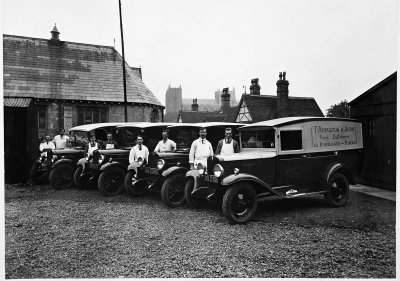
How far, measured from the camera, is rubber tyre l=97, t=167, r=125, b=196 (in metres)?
6.76

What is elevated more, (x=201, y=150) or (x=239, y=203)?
(x=201, y=150)

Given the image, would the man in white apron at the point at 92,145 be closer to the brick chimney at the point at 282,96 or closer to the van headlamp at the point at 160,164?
the van headlamp at the point at 160,164

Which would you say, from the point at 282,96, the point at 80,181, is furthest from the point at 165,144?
the point at 282,96

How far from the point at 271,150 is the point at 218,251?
2270 millimetres

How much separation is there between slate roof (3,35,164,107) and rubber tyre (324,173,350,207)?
44.6ft

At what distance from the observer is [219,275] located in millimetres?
3217

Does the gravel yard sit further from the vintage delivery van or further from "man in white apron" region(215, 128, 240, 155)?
"man in white apron" region(215, 128, 240, 155)

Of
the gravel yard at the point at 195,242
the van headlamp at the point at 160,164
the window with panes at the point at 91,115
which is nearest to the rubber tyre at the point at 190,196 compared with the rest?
the gravel yard at the point at 195,242

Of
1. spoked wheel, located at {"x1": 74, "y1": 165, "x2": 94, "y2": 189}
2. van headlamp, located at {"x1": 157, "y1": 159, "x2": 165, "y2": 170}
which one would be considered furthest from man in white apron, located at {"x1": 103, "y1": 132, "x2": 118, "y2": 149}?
van headlamp, located at {"x1": 157, "y1": 159, "x2": 165, "y2": 170}

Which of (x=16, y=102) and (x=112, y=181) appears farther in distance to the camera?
(x=16, y=102)

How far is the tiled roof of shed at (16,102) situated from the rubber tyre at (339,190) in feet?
25.1

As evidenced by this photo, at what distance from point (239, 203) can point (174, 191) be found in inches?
64.8

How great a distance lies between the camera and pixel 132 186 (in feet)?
21.8

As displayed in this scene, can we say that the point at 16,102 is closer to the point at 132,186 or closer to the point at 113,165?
the point at 113,165
